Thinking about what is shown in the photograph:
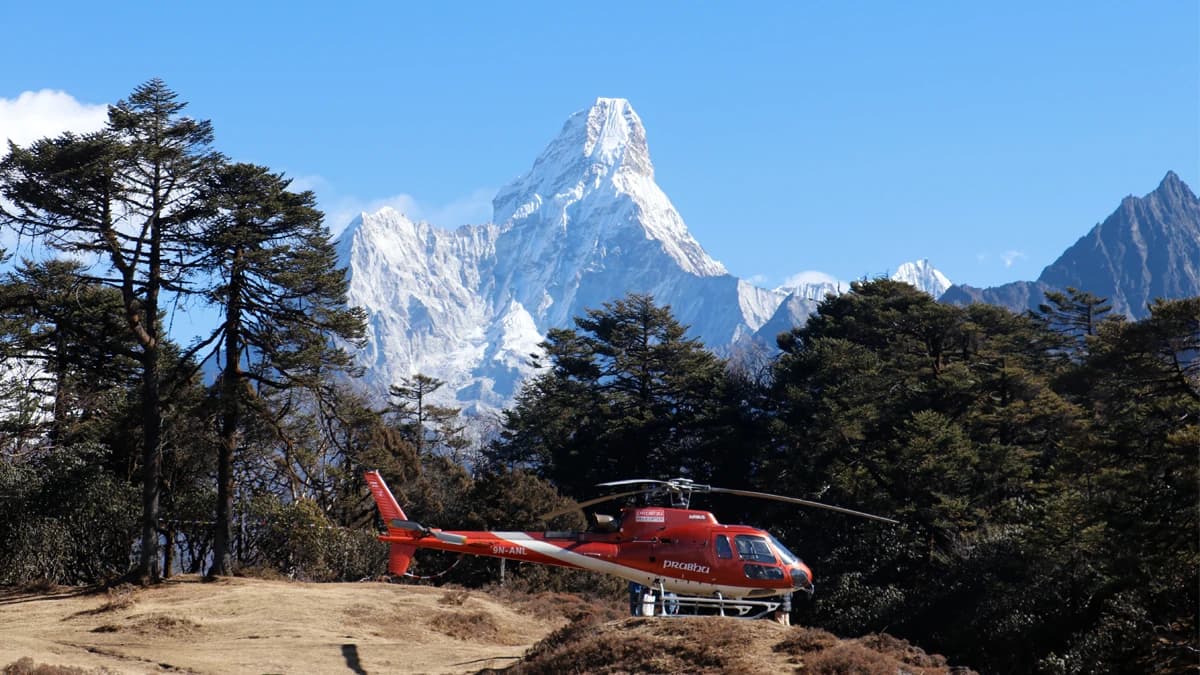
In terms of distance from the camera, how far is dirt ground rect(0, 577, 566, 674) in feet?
75.2

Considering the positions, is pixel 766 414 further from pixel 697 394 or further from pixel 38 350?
pixel 38 350

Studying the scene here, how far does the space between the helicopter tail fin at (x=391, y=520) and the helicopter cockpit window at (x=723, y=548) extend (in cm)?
567

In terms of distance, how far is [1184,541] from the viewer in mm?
25016

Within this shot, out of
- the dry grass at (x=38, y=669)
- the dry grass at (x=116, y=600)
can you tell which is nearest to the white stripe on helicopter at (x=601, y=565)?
the dry grass at (x=38, y=669)

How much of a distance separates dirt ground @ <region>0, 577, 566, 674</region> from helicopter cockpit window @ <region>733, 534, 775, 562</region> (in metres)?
4.80

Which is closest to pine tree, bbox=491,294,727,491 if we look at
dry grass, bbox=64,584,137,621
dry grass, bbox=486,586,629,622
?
dry grass, bbox=486,586,629,622

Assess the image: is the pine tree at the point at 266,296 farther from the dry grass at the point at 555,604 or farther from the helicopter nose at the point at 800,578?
the helicopter nose at the point at 800,578

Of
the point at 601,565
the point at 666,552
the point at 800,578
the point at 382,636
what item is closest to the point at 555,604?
the point at 382,636

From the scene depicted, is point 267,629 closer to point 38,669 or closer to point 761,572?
point 38,669

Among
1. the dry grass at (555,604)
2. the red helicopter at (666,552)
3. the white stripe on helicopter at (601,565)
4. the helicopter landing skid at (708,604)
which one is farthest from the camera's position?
the dry grass at (555,604)

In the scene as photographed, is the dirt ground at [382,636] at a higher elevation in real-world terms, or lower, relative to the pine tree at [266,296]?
lower

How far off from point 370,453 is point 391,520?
16053mm

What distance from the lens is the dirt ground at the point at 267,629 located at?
2292 centimetres

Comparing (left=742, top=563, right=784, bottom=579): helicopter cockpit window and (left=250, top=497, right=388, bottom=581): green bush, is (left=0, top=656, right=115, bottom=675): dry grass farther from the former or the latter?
(left=250, top=497, right=388, bottom=581): green bush
